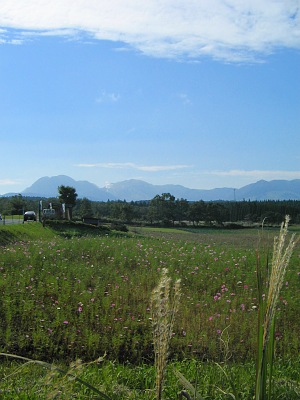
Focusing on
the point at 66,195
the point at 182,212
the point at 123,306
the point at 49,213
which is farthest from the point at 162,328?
the point at 182,212

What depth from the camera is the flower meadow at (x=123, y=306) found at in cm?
702

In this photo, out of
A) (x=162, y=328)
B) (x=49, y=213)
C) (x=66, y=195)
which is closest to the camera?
(x=162, y=328)

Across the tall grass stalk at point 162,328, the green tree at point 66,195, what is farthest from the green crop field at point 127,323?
the green tree at point 66,195

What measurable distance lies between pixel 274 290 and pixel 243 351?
5.89 meters

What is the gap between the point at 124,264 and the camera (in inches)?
500

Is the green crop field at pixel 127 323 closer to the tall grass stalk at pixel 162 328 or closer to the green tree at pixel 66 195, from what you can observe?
the tall grass stalk at pixel 162 328

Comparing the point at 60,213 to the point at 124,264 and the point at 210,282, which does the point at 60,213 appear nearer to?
the point at 124,264

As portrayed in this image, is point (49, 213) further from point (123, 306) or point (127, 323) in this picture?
point (127, 323)

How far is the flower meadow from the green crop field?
2 cm

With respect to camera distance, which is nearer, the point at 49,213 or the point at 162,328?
the point at 162,328

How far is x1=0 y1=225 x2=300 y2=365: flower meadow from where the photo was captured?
7023 mm

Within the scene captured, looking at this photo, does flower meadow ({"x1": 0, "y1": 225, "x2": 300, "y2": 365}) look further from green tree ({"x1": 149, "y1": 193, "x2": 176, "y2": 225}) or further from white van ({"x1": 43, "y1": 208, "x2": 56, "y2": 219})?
green tree ({"x1": 149, "y1": 193, "x2": 176, "y2": 225})

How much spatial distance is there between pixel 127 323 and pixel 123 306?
0.88 metres

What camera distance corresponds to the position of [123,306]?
338 inches
